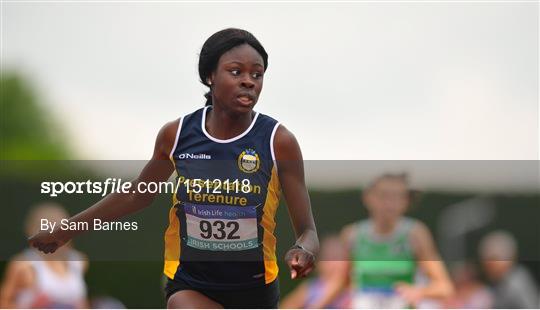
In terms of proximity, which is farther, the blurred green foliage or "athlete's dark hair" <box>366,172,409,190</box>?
the blurred green foliage

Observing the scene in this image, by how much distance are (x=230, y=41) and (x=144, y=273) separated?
8897mm

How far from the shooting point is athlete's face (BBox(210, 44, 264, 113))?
17.9ft

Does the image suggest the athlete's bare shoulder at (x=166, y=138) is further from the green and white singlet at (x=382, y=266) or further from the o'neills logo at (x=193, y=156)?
the green and white singlet at (x=382, y=266)

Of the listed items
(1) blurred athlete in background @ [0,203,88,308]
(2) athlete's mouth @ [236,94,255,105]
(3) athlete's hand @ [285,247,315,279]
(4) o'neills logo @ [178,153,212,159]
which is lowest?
(3) athlete's hand @ [285,247,315,279]

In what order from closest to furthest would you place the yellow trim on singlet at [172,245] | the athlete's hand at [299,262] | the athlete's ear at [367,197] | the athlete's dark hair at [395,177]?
the athlete's hand at [299,262] → the yellow trim on singlet at [172,245] → the athlete's dark hair at [395,177] → the athlete's ear at [367,197]

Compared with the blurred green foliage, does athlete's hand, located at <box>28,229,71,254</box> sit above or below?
below

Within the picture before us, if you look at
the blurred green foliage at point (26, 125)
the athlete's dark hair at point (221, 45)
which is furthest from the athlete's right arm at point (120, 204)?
the blurred green foliage at point (26, 125)

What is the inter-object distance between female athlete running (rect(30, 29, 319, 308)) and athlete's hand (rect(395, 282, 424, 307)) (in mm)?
2955

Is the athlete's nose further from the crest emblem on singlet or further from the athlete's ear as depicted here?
the athlete's ear

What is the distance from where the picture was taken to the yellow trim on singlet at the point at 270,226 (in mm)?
5527

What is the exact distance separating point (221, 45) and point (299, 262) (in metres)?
1.39

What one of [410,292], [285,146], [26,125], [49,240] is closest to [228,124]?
[285,146]

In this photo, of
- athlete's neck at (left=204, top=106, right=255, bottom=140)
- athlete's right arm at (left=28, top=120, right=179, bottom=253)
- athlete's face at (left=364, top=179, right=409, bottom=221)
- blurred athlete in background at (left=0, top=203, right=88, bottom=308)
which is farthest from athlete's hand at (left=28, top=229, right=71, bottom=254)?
athlete's face at (left=364, top=179, right=409, bottom=221)

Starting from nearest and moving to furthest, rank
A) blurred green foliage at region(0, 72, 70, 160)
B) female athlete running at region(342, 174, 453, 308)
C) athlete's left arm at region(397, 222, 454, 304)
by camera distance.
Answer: athlete's left arm at region(397, 222, 454, 304) → female athlete running at region(342, 174, 453, 308) → blurred green foliage at region(0, 72, 70, 160)
